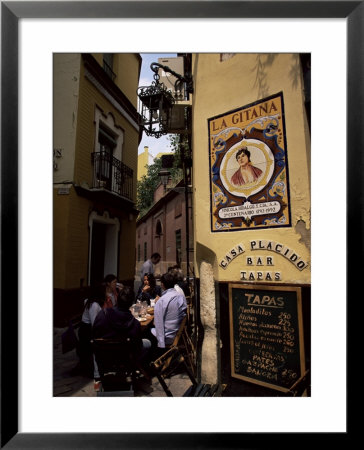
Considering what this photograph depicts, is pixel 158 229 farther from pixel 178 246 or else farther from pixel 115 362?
pixel 115 362

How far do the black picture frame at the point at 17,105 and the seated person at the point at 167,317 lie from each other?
1992mm

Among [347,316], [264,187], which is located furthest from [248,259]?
[347,316]

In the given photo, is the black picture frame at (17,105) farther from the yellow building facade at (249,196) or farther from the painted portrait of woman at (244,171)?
the painted portrait of woman at (244,171)

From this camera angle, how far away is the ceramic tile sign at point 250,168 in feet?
7.23

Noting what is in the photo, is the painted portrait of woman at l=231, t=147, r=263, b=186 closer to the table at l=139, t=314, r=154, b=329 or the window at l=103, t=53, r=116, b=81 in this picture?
the window at l=103, t=53, r=116, b=81

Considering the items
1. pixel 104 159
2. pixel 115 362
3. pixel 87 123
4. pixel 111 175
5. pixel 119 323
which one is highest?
pixel 87 123

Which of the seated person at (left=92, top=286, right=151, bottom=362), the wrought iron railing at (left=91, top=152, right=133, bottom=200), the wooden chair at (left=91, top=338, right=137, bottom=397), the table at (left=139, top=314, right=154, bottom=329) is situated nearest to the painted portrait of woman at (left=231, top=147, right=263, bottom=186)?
the seated person at (left=92, top=286, right=151, bottom=362)

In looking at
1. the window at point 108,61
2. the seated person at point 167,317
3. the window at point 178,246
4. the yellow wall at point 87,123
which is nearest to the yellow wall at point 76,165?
the yellow wall at point 87,123

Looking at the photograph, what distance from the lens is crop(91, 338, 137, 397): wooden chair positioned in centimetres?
256

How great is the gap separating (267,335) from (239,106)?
6.88 ft

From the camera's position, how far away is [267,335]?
2.24 metres

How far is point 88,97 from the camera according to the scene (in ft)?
17.9

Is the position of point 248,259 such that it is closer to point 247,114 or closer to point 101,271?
point 247,114

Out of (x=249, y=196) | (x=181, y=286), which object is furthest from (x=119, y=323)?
(x=181, y=286)
